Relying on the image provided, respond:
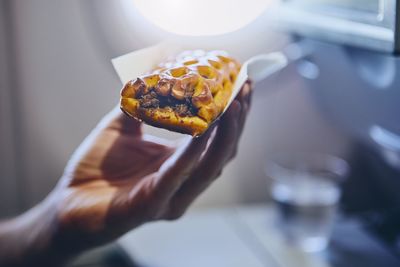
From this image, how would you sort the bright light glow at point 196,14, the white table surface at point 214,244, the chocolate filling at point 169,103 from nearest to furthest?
the chocolate filling at point 169,103
the bright light glow at point 196,14
the white table surface at point 214,244

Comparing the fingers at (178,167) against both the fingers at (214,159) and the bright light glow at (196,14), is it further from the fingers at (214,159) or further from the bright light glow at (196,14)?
the bright light glow at (196,14)

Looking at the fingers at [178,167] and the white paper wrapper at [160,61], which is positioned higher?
the white paper wrapper at [160,61]

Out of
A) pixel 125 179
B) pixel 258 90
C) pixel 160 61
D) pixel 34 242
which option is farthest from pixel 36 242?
pixel 258 90

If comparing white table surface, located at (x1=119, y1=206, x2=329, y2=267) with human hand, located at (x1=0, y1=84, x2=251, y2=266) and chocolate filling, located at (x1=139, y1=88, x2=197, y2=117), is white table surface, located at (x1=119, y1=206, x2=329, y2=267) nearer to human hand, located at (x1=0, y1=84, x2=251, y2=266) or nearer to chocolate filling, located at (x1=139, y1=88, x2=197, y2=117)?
human hand, located at (x1=0, y1=84, x2=251, y2=266)

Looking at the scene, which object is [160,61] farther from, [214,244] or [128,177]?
[214,244]

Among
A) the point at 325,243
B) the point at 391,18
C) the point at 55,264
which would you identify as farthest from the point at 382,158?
the point at 55,264

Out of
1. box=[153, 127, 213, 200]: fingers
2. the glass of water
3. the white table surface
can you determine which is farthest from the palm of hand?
the glass of water

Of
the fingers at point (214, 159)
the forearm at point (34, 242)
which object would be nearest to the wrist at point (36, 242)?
the forearm at point (34, 242)

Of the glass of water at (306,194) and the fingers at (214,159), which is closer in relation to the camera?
the fingers at (214,159)

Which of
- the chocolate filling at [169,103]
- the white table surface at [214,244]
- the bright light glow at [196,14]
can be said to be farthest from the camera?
the white table surface at [214,244]
